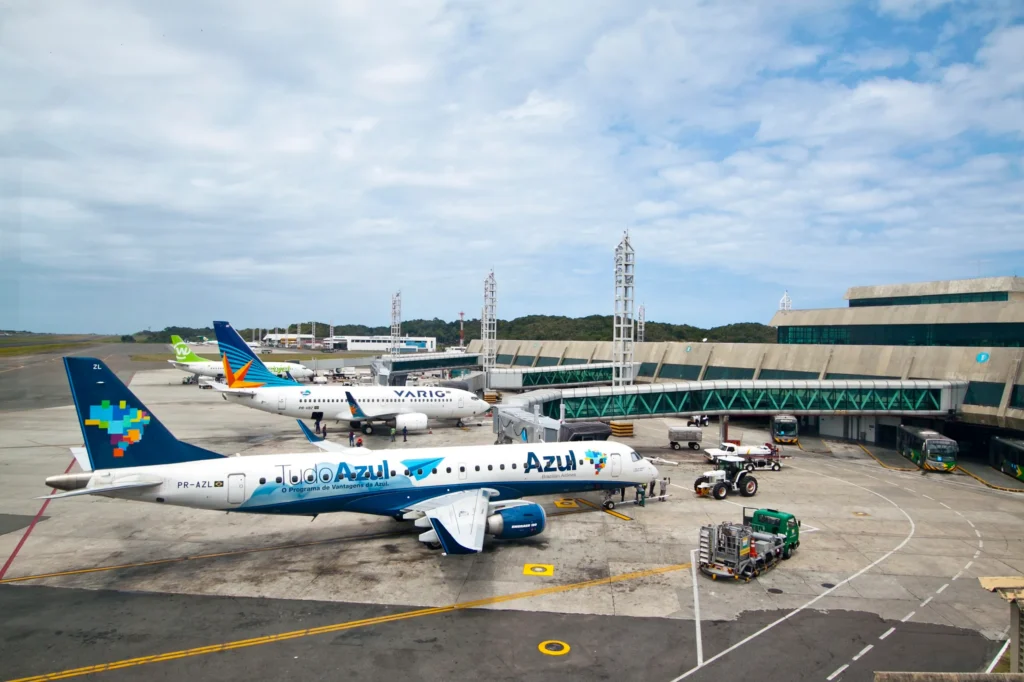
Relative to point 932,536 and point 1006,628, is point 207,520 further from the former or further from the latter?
point 932,536

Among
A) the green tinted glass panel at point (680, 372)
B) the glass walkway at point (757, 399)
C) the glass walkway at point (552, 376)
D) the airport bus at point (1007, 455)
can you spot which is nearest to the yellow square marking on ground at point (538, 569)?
the glass walkway at point (757, 399)

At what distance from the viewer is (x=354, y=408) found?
178ft

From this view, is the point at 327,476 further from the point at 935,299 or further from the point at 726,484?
the point at 935,299

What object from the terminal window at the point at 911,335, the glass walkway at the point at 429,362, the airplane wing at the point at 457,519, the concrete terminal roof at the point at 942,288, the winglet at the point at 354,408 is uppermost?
the concrete terminal roof at the point at 942,288

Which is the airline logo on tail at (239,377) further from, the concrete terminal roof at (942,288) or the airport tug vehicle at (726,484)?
the concrete terminal roof at (942,288)

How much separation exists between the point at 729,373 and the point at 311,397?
4999 cm

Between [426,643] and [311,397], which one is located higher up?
[311,397]

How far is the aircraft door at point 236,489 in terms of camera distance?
24.2 metres

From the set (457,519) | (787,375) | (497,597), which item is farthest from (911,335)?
(497,597)

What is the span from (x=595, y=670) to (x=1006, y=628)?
1426cm

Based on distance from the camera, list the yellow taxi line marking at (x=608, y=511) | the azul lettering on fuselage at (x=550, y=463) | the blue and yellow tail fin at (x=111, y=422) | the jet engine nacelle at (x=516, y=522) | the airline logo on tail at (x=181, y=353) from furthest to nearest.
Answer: the airline logo on tail at (x=181, y=353), the yellow taxi line marking at (x=608, y=511), the azul lettering on fuselage at (x=550, y=463), the jet engine nacelle at (x=516, y=522), the blue and yellow tail fin at (x=111, y=422)

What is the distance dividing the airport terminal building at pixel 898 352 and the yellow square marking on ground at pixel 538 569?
143 ft

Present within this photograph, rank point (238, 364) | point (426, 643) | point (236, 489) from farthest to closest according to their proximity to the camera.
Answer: point (238, 364) → point (236, 489) → point (426, 643)

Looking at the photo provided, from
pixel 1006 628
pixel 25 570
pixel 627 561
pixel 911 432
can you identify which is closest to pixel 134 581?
pixel 25 570
